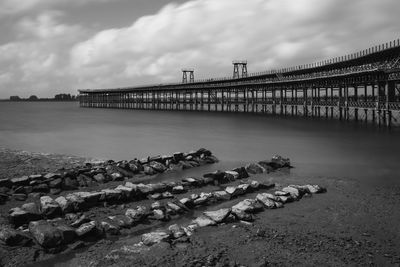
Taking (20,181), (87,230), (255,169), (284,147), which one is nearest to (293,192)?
(255,169)

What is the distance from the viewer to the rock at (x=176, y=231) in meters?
11.3

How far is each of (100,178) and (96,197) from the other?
15.4 ft

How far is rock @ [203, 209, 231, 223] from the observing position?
1257 centimetres

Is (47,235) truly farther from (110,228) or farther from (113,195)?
(113,195)

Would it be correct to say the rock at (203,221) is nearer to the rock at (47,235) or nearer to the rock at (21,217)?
the rock at (47,235)

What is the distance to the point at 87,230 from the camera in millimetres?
11453

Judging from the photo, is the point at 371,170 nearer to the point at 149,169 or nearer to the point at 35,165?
the point at 149,169

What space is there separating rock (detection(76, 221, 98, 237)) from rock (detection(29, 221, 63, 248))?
579mm

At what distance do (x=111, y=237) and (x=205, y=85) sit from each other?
99.8 metres

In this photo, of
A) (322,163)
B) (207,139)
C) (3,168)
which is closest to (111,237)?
(3,168)

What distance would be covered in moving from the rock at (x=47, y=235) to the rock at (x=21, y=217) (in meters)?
1.34

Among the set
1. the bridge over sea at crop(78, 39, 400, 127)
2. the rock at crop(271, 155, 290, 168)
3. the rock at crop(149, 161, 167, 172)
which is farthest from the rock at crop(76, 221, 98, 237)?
the bridge over sea at crop(78, 39, 400, 127)

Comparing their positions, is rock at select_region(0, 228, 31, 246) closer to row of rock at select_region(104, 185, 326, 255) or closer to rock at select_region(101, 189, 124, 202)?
row of rock at select_region(104, 185, 326, 255)

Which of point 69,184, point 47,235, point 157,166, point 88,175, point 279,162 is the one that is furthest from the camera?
point 279,162
